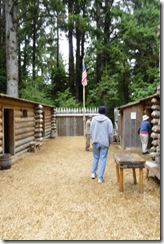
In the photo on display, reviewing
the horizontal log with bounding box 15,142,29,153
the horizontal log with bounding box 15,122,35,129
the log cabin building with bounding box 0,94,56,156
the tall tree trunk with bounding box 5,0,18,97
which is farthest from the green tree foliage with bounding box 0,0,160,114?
the horizontal log with bounding box 15,142,29,153

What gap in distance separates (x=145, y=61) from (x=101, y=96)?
181 inches

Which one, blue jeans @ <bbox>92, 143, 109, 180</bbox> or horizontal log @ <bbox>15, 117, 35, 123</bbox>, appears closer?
blue jeans @ <bbox>92, 143, 109, 180</bbox>

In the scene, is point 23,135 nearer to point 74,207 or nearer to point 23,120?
point 23,120

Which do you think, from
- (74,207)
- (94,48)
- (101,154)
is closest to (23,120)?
(101,154)

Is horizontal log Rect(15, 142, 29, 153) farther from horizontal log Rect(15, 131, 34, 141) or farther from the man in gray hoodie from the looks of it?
the man in gray hoodie

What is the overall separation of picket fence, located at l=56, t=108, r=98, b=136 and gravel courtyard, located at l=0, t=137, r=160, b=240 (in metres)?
10.7

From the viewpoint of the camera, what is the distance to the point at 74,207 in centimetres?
419

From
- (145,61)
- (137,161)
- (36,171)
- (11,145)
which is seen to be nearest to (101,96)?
(145,61)

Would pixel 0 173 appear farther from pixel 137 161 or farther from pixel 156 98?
pixel 156 98

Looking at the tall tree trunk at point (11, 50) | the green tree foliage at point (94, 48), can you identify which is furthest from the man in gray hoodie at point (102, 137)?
the green tree foliage at point (94, 48)

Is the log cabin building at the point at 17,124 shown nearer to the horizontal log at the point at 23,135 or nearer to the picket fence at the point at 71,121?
the horizontal log at the point at 23,135

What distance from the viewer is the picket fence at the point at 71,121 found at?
17.5 metres

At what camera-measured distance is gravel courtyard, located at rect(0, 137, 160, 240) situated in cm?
326

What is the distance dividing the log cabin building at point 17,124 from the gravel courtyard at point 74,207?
2.22 metres
